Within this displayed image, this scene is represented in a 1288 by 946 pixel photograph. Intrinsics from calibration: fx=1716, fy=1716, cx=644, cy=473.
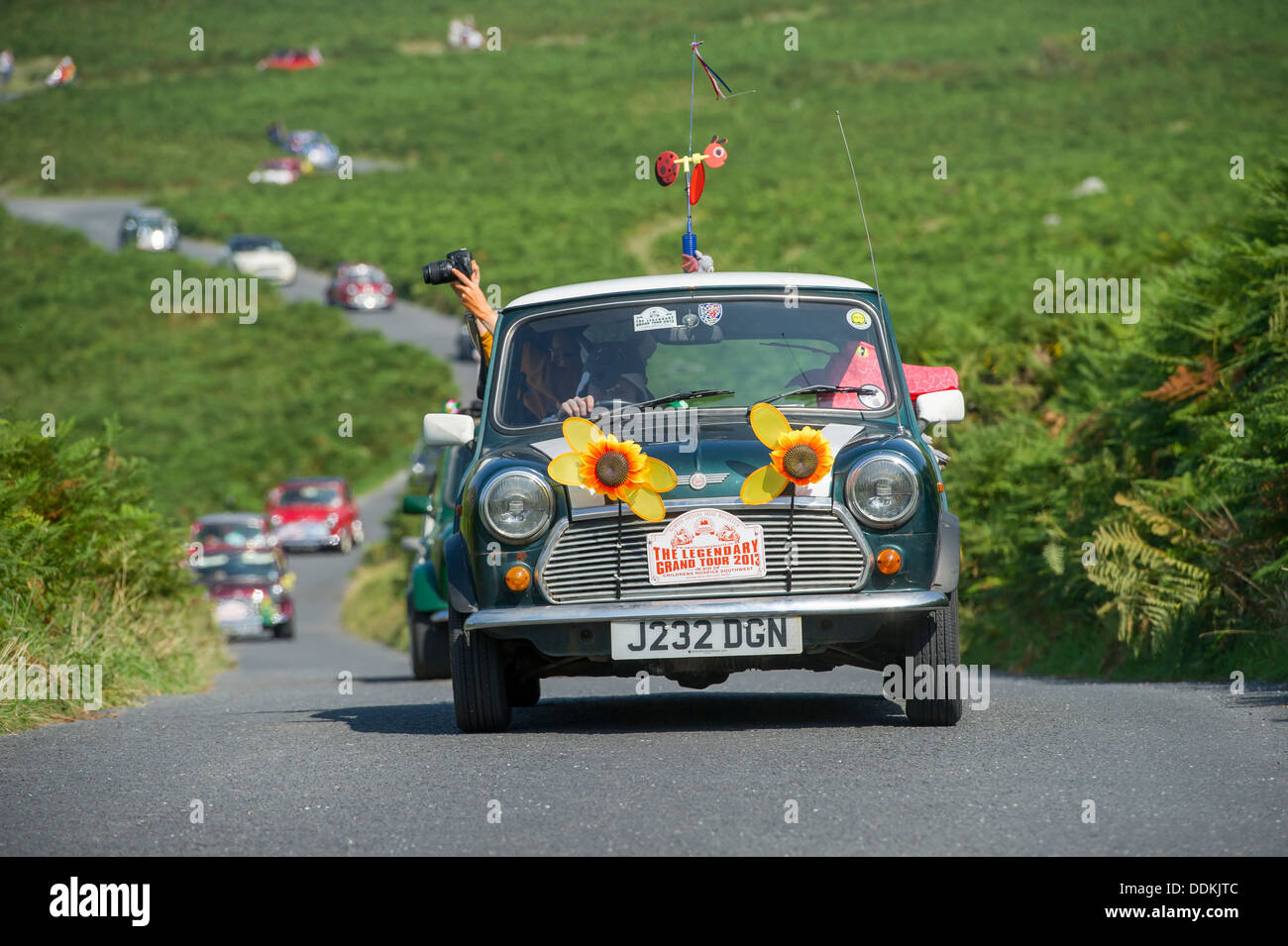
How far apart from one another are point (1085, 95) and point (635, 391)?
87512mm

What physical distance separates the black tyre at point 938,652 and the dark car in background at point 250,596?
73.5 feet

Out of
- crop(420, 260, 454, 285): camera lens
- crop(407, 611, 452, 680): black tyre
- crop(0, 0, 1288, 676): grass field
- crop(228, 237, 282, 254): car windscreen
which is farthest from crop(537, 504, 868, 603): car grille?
crop(228, 237, 282, 254): car windscreen

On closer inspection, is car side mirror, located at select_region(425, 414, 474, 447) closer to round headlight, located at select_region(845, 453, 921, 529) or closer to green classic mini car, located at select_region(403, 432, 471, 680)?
round headlight, located at select_region(845, 453, 921, 529)

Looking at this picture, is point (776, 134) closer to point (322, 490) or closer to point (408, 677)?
point (322, 490)

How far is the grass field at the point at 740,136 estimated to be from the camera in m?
51.3

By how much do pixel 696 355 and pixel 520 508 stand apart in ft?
4.25

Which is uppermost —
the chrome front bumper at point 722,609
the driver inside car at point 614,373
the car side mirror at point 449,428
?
the driver inside car at point 614,373

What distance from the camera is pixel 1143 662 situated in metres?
11.6

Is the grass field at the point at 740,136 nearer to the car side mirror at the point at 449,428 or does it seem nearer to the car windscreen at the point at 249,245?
the car windscreen at the point at 249,245

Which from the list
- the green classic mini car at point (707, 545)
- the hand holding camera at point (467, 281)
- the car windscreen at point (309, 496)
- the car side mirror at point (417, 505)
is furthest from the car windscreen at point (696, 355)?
the car windscreen at point (309, 496)

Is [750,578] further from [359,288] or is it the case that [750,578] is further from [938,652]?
[359,288]

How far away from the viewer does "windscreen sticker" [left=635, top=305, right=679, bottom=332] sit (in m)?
7.80

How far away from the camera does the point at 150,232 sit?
7562 cm

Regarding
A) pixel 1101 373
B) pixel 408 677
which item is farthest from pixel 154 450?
pixel 1101 373
